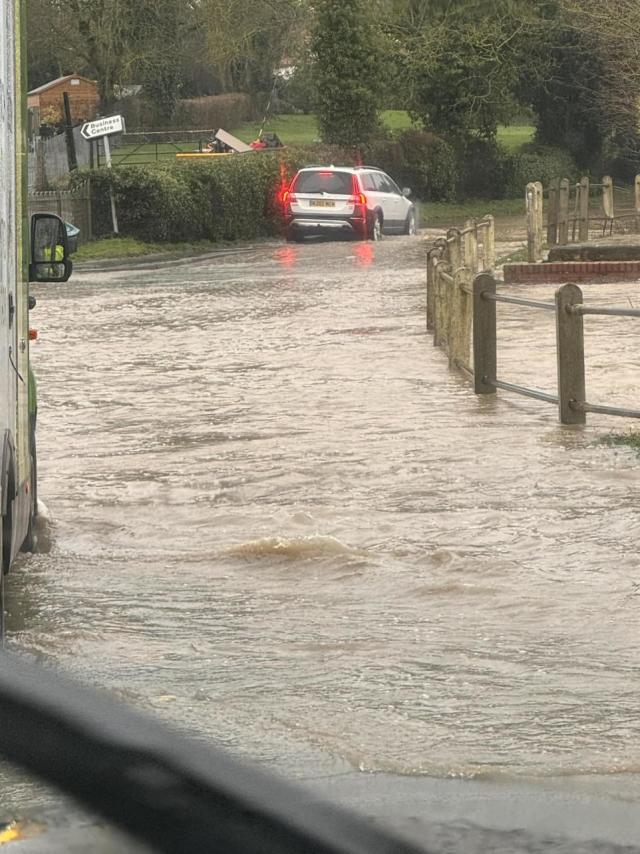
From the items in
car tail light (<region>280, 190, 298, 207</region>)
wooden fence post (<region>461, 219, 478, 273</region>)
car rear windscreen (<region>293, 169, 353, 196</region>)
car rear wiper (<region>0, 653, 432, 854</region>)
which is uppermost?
car rear wiper (<region>0, 653, 432, 854</region>)

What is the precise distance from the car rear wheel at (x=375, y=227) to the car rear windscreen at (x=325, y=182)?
3.32 ft

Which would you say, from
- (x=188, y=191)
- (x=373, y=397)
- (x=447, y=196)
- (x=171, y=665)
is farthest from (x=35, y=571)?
(x=447, y=196)

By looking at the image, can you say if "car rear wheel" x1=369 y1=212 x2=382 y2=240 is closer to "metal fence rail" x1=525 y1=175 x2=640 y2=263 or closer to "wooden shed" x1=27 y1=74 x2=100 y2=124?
"metal fence rail" x1=525 y1=175 x2=640 y2=263

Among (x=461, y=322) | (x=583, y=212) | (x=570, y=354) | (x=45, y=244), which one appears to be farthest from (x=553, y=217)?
(x=45, y=244)

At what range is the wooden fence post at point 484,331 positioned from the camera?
13195mm

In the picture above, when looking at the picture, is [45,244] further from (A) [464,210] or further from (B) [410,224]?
(A) [464,210]

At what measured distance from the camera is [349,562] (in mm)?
7699

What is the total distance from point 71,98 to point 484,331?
170ft

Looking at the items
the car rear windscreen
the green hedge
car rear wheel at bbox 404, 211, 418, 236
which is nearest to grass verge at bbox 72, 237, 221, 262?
the green hedge

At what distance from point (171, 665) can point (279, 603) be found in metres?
1.08

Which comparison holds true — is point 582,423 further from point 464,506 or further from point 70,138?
point 70,138

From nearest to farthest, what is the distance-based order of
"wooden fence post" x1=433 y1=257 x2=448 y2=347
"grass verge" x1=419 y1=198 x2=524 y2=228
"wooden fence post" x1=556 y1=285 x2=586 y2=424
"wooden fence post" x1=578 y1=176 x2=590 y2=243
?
"wooden fence post" x1=556 y1=285 x2=586 y2=424, "wooden fence post" x1=433 y1=257 x2=448 y2=347, "wooden fence post" x1=578 y1=176 x2=590 y2=243, "grass verge" x1=419 y1=198 x2=524 y2=228

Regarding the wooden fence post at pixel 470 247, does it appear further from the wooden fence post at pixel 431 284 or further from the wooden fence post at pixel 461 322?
the wooden fence post at pixel 461 322

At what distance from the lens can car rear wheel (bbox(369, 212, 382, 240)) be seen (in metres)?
35.2
